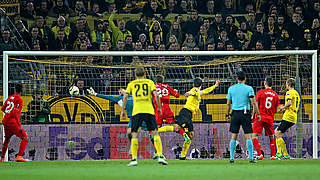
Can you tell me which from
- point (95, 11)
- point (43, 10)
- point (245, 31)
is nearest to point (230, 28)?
point (245, 31)

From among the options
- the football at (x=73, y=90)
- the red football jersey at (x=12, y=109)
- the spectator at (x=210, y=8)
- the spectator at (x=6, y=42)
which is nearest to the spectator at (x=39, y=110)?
the football at (x=73, y=90)

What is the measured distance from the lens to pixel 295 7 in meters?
19.6

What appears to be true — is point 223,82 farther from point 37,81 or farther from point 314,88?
point 37,81

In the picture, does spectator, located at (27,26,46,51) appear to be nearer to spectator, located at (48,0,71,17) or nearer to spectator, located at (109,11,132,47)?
spectator, located at (48,0,71,17)

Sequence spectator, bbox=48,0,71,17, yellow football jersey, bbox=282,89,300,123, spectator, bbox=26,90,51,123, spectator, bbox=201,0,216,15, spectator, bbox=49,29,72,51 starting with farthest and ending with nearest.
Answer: spectator, bbox=201,0,216,15 → spectator, bbox=48,0,71,17 → spectator, bbox=49,29,72,51 → spectator, bbox=26,90,51,123 → yellow football jersey, bbox=282,89,300,123

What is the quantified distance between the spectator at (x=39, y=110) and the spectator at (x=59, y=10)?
6102 millimetres

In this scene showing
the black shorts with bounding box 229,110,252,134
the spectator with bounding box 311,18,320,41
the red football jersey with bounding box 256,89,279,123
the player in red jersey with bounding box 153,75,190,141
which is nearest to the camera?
the black shorts with bounding box 229,110,252,134

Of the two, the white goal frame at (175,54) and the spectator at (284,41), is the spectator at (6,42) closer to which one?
the white goal frame at (175,54)

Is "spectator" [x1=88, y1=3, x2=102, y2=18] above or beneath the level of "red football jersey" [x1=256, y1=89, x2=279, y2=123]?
above

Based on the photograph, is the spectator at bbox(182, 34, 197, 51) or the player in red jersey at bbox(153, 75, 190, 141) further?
the spectator at bbox(182, 34, 197, 51)

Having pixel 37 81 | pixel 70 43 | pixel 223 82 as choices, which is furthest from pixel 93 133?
pixel 70 43

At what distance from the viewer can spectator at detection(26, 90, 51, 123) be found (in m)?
13.8

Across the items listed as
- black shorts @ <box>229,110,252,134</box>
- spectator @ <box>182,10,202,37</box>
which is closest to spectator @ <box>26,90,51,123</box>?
black shorts @ <box>229,110,252,134</box>

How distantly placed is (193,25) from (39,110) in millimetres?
7064
